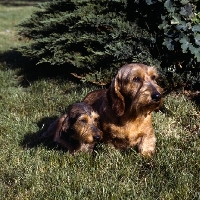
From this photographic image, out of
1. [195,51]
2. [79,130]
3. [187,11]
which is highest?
[187,11]

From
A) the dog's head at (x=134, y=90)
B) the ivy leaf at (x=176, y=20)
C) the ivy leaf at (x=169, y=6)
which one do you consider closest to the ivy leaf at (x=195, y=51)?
the ivy leaf at (x=176, y=20)

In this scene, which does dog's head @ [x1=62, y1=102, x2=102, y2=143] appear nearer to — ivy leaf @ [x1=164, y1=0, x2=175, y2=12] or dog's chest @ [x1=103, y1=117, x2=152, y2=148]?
dog's chest @ [x1=103, y1=117, x2=152, y2=148]

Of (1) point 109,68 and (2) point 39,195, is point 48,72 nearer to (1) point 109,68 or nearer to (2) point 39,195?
(1) point 109,68

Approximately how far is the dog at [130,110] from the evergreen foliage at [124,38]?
1.78 meters

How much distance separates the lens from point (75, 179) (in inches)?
172

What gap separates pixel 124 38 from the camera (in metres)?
7.06

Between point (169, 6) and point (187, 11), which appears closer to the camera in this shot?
point (187, 11)

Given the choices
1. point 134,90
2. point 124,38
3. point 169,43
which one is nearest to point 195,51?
point 169,43

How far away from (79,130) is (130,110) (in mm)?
764

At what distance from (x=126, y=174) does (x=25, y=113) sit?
9.77 ft

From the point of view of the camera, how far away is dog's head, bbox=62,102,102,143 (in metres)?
5.02

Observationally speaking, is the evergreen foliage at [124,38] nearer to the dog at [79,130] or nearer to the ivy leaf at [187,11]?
the ivy leaf at [187,11]

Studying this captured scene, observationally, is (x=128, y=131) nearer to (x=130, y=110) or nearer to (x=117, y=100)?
(x=130, y=110)

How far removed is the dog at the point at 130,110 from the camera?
15.3 feet
